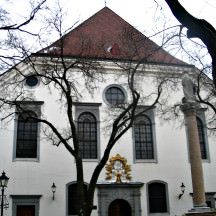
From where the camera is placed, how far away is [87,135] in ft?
61.4

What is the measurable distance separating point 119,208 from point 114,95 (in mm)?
6364

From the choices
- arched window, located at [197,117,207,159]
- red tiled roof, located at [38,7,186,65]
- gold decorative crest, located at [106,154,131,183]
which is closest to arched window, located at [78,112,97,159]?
gold decorative crest, located at [106,154,131,183]

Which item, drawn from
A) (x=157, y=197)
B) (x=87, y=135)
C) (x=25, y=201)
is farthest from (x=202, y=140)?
(x=25, y=201)

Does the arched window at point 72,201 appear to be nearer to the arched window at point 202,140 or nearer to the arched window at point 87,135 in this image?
the arched window at point 87,135

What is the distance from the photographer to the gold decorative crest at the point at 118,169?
18.0 metres

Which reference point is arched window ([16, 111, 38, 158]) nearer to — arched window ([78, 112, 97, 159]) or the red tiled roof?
arched window ([78, 112, 97, 159])

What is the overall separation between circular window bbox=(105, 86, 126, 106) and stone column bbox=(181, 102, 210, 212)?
5.36 metres

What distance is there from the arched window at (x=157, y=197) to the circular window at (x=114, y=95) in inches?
199

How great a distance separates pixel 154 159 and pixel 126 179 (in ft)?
6.79

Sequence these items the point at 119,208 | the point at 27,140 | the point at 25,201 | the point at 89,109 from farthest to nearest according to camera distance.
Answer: the point at 89,109, the point at 119,208, the point at 27,140, the point at 25,201

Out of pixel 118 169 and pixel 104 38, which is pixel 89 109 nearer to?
pixel 118 169

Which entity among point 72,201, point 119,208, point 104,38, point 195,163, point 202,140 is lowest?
point 119,208

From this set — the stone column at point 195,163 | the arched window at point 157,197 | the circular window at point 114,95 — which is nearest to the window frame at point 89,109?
the circular window at point 114,95

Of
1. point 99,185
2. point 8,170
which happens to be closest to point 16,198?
point 8,170
